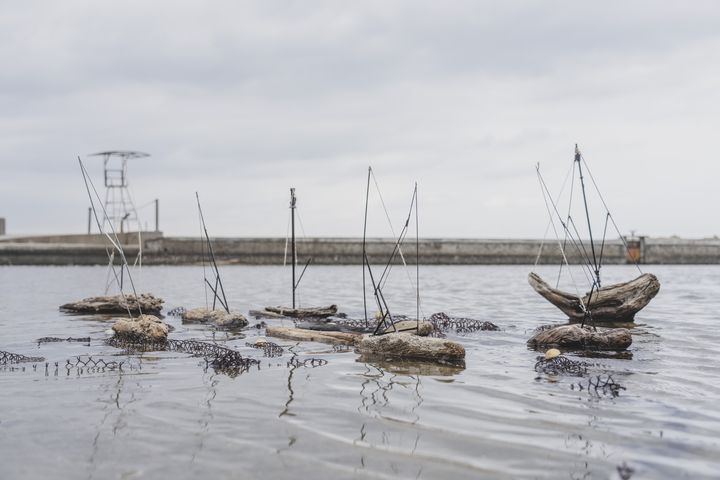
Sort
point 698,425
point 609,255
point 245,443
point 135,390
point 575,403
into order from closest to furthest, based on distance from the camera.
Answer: point 245,443
point 698,425
point 575,403
point 135,390
point 609,255

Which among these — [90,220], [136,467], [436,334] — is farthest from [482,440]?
[90,220]

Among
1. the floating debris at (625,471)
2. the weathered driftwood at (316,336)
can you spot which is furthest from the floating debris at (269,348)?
the floating debris at (625,471)

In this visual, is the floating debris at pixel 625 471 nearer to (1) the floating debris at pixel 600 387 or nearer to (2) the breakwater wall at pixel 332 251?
(1) the floating debris at pixel 600 387

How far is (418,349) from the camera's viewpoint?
9.88 m

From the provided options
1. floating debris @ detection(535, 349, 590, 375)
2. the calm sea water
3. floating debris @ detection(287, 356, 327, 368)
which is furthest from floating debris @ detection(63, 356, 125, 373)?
floating debris @ detection(535, 349, 590, 375)

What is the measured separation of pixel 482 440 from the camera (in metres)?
5.62

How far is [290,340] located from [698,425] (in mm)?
7602

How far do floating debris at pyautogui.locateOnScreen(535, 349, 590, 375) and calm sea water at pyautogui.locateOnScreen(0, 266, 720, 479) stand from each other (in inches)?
8.5

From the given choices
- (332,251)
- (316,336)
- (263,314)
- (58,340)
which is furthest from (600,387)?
(332,251)

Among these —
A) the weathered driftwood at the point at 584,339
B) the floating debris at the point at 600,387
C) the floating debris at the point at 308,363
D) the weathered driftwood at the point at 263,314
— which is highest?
the weathered driftwood at the point at 584,339

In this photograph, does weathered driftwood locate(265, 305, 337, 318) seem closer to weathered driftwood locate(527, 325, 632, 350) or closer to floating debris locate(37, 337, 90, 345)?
floating debris locate(37, 337, 90, 345)

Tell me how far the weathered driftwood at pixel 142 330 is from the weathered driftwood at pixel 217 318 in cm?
257

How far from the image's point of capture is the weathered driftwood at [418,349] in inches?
384

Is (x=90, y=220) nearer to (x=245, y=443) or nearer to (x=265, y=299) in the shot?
(x=265, y=299)
